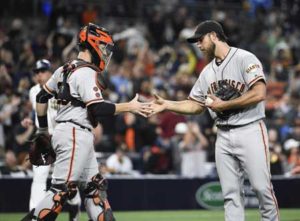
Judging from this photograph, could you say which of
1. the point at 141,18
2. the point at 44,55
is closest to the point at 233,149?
the point at 44,55

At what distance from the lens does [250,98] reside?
7680mm

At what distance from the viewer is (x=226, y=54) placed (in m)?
8.12

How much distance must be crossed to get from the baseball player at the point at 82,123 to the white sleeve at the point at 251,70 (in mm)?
1158

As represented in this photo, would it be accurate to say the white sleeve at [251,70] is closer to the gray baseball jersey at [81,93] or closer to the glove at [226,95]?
the glove at [226,95]

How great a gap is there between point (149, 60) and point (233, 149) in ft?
39.4

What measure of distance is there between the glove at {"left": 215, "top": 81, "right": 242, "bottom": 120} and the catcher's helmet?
131 centimetres

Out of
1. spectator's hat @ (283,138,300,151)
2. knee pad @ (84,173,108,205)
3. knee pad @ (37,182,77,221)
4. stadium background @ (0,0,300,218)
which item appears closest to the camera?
knee pad @ (37,182,77,221)

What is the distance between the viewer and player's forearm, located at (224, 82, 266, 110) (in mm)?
7680

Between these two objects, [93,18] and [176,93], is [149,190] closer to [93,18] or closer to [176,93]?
[176,93]

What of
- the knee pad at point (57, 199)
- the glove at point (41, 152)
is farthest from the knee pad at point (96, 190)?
the glove at point (41, 152)

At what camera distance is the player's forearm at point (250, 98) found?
7.68 metres

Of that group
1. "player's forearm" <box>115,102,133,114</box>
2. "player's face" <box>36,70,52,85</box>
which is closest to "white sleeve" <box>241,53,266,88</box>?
"player's forearm" <box>115,102,133,114</box>

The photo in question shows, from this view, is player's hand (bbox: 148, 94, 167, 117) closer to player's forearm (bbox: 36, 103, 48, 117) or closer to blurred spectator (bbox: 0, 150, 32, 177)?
player's forearm (bbox: 36, 103, 48, 117)

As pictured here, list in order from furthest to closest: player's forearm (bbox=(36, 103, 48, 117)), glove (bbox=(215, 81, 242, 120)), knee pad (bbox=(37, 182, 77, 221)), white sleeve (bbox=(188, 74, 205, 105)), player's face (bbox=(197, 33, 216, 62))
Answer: player's forearm (bbox=(36, 103, 48, 117)) < white sleeve (bbox=(188, 74, 205, 105)) < player's face (bbox=(197, 33, 216, 62)) < glove (bbox=(215, 81, 242, 120)) < knee pad (bbox=(37, 182, 77, 221))
